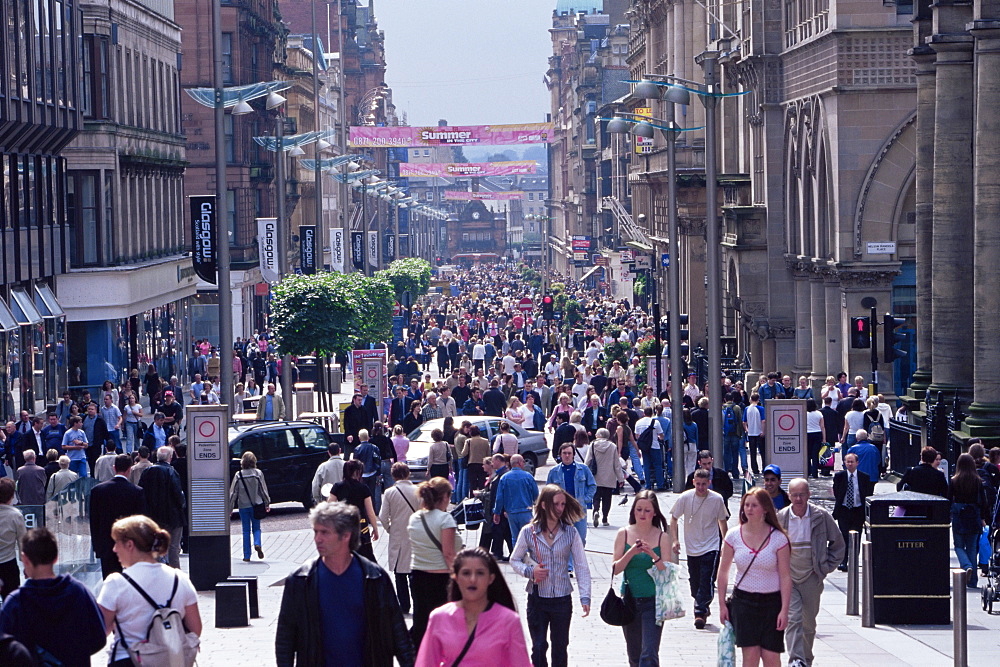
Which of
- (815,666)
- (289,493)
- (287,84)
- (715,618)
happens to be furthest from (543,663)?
(287,84)

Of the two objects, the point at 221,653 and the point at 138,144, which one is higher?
the point at 138,144

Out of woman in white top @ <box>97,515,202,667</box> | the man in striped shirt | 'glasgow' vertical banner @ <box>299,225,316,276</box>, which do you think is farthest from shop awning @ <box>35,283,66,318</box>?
woman in white top @ <box>97,515,202,667</box>

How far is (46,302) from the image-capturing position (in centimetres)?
4416

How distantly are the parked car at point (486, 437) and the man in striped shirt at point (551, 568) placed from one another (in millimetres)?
16277

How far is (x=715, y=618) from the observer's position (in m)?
16.3

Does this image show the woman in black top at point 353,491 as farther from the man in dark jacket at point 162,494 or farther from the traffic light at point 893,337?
the traffic light at point 893,337

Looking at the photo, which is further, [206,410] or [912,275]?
[912,275]

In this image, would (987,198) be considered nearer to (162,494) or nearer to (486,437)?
(486,437)

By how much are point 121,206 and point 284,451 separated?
27.2 meters

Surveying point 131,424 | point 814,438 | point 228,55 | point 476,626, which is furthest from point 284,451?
point 228,55

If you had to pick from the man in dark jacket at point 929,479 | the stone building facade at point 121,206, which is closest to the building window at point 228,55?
the stone building facade at point 121,206

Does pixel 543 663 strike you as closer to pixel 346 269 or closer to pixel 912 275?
pixel 912 275

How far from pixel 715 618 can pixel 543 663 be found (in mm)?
4526

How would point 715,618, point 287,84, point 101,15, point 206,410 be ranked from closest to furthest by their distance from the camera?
point 715,618
point 206,410
point 287,84
point 101,15
